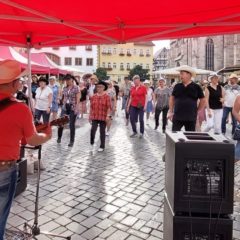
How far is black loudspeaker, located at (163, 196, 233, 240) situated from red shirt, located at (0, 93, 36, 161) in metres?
1.42

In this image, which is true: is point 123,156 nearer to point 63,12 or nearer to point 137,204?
point 137,204

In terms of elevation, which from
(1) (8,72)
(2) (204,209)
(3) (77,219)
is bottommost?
(3) (77,219)

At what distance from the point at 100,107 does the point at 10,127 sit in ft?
18.9

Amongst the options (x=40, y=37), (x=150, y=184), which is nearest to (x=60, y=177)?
(x=150, y=184)

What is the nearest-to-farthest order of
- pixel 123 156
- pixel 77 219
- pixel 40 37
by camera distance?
pixel 77 219 < pixel 40 37 < pixel 123 156

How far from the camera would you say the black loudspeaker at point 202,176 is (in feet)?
9.13

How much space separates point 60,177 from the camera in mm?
6250

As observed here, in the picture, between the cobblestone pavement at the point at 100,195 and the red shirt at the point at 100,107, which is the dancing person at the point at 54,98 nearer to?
the cobblestone pavement at the point at 100,195

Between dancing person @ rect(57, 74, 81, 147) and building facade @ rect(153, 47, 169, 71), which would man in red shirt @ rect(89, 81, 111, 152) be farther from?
building facade @ rect(153, 47, 169, 71)

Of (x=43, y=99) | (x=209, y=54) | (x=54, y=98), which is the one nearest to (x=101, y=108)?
(x=43, y=99)

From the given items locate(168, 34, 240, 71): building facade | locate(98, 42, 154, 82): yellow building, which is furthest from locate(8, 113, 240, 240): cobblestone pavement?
locate(98, 42, 154, 82): yellow building

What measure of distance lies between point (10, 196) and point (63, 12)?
2975 millimetres

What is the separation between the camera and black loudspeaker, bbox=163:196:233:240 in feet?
9.30

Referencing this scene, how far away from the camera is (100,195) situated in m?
5.29
